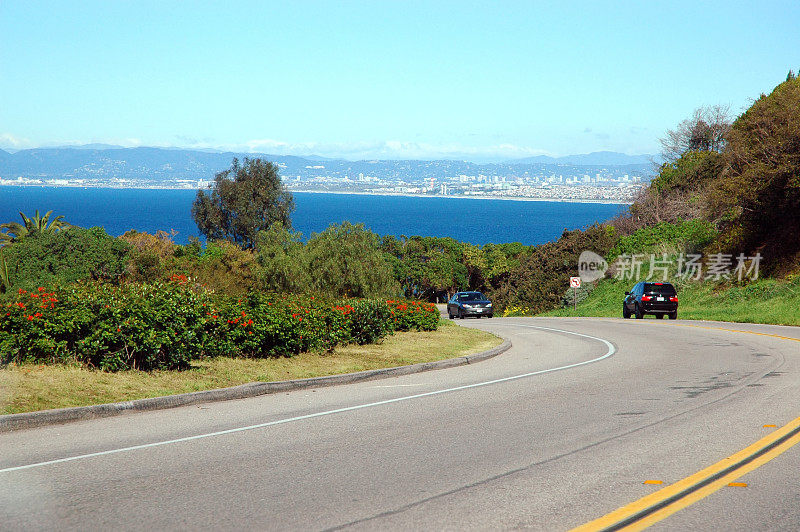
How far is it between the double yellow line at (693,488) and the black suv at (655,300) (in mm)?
25661

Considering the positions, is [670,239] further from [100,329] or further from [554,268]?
[100,329]

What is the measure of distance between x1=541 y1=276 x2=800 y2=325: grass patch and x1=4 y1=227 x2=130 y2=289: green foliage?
27454 mm

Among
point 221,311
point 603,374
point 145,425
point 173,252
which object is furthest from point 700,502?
point 173,252

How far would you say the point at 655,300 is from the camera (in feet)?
109

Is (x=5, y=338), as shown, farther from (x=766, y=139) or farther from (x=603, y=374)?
(x=766, y=139)

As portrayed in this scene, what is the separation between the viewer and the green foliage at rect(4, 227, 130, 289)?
44531 mm

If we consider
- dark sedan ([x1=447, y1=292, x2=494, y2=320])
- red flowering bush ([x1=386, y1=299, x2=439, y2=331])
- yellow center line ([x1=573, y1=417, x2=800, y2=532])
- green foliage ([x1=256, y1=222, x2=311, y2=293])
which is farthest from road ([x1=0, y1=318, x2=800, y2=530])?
dark sedan ([x1=447, y1=292, x2=494, y2=320])

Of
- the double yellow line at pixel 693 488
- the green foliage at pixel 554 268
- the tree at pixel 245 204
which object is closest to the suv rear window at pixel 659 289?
the green foliage at pixel 554 268

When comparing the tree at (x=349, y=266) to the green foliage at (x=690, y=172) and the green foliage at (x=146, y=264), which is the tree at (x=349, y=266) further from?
the green foliage at (x=690, y=172)

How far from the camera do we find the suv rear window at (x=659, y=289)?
1306 inches

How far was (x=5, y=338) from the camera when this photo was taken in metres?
11.1

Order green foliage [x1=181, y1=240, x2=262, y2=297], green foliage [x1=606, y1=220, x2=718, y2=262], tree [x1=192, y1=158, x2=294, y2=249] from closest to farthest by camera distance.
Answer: green foliage [x1=606, y1=220, x2=718, y2=262] → green foliage [x1=181, y1=240, x2=262, y2=297] → tree [x1=192, y1=158, x2=294, y2=249]

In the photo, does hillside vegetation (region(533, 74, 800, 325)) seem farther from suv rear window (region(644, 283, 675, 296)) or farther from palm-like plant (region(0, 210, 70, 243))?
palm-like plant (region(0, 210, 70, 243))

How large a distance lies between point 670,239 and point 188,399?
4281 centimetres
